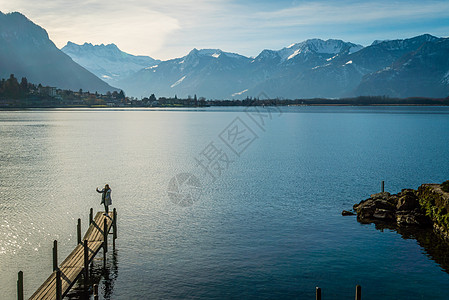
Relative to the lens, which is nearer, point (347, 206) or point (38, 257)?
point (38, 257)

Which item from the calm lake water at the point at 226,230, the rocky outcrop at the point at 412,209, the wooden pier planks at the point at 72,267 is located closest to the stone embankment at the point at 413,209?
the rocky outcrop at the point at 412,209

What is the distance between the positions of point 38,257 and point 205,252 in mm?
15574

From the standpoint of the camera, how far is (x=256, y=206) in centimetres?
5981

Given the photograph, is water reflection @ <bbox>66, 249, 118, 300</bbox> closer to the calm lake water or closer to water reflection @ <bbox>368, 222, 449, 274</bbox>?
the calm lake water

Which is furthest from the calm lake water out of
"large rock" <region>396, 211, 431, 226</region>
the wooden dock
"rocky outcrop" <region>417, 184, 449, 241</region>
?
"rocky outcrop" <region>417, 184, 449, 241</region>

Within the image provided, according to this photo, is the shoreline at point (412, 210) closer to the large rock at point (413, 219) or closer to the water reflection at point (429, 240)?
the large rock at point (413, 219)

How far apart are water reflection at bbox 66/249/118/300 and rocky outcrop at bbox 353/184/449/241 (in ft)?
100

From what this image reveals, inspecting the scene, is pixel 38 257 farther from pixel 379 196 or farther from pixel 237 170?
pixel 237 170

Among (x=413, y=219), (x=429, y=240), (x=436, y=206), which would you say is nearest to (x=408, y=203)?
(x=413, y=219)

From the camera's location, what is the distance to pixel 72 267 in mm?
34469

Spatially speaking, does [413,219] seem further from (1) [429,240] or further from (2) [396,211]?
(1) [429,240]

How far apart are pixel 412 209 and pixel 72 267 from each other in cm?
4035

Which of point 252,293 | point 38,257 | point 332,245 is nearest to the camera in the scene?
point 252,293

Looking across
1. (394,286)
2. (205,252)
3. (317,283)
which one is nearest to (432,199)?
(394,286)
